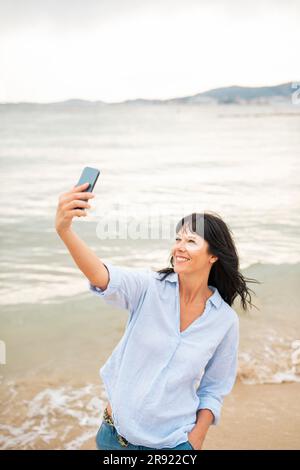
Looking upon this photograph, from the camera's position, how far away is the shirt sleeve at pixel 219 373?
7.07 ft

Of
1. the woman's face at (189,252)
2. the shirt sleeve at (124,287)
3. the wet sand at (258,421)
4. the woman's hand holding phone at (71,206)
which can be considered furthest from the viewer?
the wet sand at (258,421)

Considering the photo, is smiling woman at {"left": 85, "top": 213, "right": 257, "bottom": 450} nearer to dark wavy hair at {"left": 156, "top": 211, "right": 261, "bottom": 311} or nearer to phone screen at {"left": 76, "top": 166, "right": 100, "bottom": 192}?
dark wavy hair at {"left": 156, "top": 211, "right": 261, "bottom": 311}

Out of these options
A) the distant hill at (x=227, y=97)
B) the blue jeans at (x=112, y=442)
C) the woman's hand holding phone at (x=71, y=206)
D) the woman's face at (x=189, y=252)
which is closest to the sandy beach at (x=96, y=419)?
the blue jeans at (x=112, y=442)

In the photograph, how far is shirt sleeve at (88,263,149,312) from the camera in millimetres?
1951

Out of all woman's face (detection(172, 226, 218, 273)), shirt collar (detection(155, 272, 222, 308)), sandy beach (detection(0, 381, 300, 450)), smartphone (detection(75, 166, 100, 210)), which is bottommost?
sandy beach (detection(0, 381, 300, 450))

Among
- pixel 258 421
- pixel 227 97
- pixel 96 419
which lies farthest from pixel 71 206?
pixel 227 97

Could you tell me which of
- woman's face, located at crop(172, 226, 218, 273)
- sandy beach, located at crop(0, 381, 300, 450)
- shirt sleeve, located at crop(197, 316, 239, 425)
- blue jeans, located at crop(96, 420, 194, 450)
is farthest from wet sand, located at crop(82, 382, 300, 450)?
woman's face, located at crop(172, 226, 218, 273)

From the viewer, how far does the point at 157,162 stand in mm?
20422

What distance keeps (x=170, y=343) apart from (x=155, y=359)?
7cm

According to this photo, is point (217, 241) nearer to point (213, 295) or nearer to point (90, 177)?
point (213, 295)

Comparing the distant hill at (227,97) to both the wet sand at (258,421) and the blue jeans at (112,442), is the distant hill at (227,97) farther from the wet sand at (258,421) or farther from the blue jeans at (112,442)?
the blue jeans at (112,442)

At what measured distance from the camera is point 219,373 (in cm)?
220

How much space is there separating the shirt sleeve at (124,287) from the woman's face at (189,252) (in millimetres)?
124

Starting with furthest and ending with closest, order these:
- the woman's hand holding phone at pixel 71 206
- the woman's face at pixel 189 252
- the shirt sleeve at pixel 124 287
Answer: the woman's face at pixel 189 252 → the shirt sleeve at pixel 124 287 → the woman's hand holding phone at pixel 71 206
